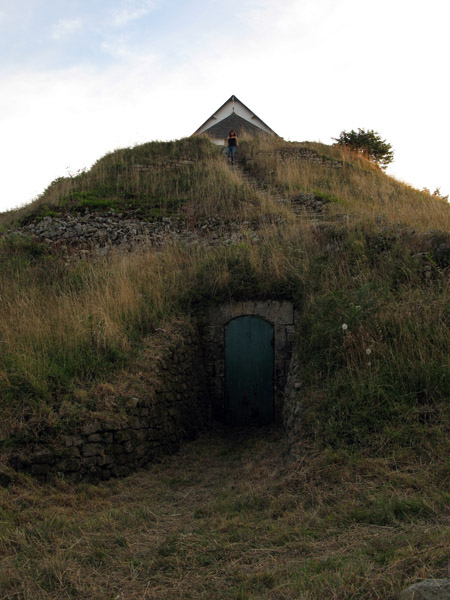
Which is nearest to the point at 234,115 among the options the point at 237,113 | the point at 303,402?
the point at 237,113

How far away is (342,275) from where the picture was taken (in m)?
8.13

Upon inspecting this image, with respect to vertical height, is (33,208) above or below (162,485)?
above

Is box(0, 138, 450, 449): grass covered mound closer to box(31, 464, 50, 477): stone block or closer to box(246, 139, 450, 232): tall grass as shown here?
box(246, 139, 450, 232): tall grass

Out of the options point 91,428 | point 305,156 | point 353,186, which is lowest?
point 91,428

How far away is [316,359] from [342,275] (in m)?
2.03

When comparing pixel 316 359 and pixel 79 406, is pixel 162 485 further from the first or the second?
pixel 316 359

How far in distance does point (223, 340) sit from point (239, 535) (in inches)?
192

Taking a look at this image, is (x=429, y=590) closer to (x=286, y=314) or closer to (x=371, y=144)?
(x=286, y=314)

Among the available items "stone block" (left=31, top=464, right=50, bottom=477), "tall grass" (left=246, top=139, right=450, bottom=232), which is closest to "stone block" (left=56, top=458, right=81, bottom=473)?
"stone block" (left=31, top=464, right=50, bottom=477)

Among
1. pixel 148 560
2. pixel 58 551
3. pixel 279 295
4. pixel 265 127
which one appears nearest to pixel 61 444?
pixel 58 551

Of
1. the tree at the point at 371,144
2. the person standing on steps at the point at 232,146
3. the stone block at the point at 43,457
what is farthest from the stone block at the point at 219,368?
the tree at the point at 371,144

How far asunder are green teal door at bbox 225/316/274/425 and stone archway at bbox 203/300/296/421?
10cm

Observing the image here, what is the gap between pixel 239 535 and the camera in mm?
4152

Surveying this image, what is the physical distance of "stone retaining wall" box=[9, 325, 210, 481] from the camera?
219 inches
